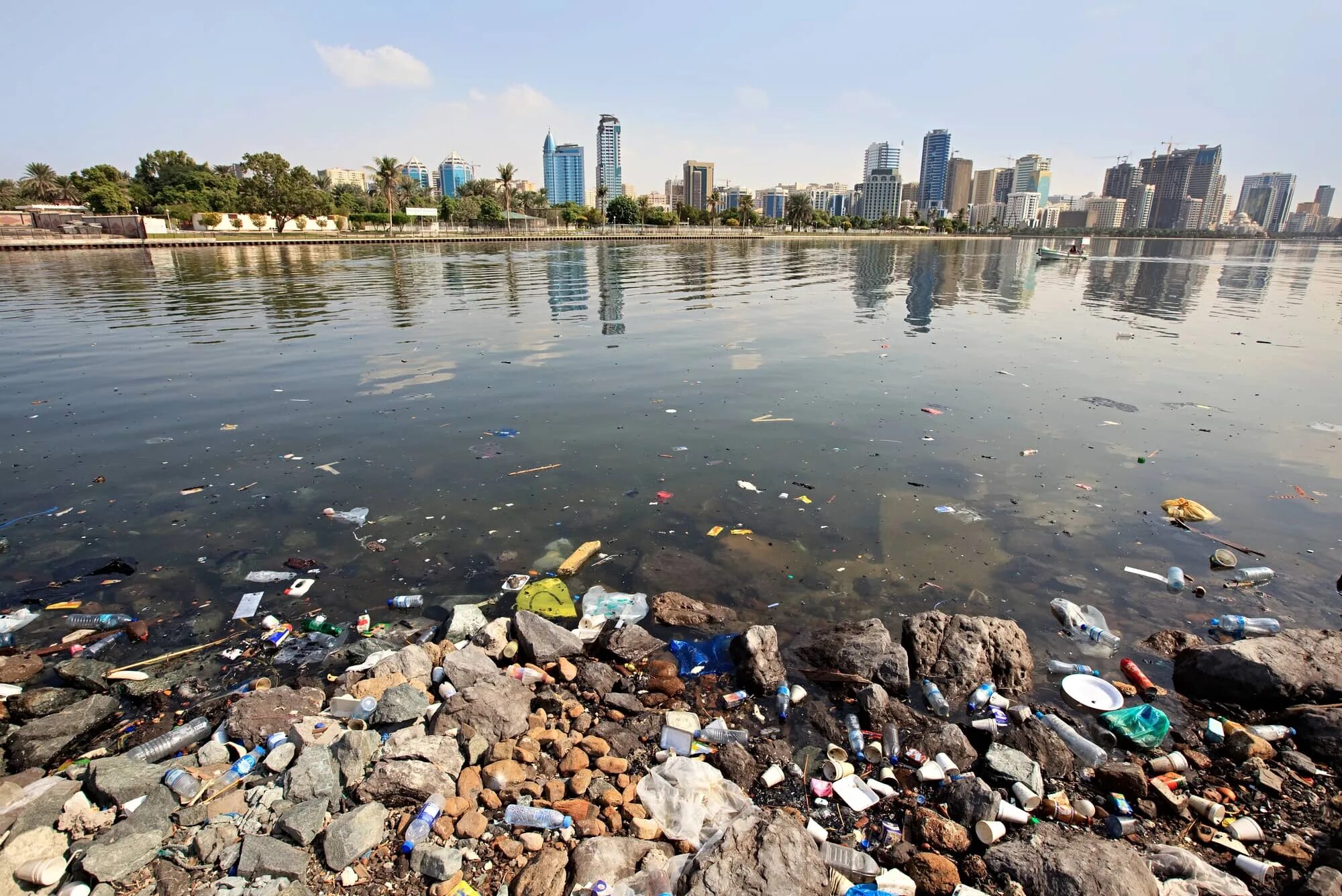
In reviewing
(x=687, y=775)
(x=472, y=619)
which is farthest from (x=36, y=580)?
(x=687, y=775)

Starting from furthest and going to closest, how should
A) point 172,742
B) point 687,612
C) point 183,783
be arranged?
1. point 687,612
2. point 172,742
3. point 183,783

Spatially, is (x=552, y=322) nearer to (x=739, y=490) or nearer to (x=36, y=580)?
(x=739, y=490)

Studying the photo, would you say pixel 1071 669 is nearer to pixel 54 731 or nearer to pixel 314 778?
pixel 314 778

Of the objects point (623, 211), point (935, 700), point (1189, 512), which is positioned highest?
point (623, 211)

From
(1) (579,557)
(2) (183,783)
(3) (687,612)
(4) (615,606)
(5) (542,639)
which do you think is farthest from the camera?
(1) (579,557)

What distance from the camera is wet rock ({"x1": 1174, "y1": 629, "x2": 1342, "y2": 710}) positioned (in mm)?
4070

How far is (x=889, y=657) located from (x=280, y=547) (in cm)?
529

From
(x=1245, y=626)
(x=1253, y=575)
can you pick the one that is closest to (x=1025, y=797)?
(x=1245, y=626)

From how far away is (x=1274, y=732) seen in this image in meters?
3.88

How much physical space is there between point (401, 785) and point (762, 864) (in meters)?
1.84

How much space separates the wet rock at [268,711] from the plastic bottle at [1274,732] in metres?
5.68

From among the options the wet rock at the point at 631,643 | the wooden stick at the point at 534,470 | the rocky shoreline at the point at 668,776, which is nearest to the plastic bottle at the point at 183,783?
the rocky shoreline at the point at 668,776

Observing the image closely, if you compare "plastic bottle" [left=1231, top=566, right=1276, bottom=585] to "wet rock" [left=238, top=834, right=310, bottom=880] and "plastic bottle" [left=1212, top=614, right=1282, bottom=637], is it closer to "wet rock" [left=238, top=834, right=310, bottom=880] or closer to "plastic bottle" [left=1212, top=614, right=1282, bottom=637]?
"plastic bottle" [left=1212, top=614, right=1282, bottom=637]

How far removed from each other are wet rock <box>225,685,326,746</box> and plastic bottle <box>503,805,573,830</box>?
1.56 m
